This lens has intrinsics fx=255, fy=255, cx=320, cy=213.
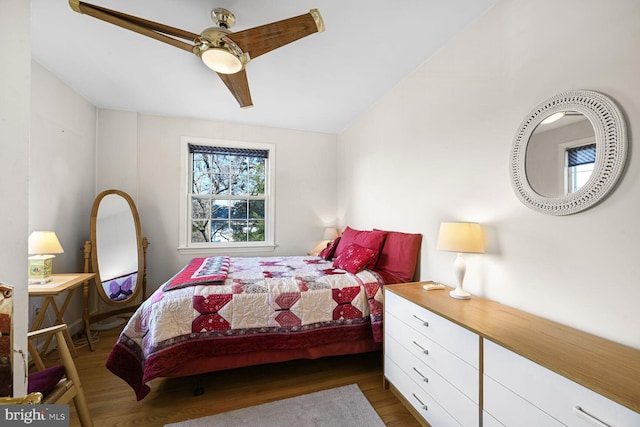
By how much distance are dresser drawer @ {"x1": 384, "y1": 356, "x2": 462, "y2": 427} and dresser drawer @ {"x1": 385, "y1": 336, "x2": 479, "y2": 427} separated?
0.03 metres

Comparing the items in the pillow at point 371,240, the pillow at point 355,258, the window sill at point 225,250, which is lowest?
the window sill at point 225,250

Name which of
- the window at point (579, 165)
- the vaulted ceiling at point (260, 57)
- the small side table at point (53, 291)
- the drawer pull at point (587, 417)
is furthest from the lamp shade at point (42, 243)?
the window at point (579, 165)

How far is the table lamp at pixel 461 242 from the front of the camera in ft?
5.18

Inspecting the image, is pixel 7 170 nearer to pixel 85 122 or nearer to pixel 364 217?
pixel 85 122

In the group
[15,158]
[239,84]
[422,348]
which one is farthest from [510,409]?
[239,84]

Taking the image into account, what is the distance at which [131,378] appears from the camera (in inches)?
67.2

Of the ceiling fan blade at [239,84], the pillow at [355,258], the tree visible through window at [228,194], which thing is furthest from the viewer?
the tree visible through window at [228,194]

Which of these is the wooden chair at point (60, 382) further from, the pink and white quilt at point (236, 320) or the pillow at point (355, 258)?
the pillow at point (355, 258)

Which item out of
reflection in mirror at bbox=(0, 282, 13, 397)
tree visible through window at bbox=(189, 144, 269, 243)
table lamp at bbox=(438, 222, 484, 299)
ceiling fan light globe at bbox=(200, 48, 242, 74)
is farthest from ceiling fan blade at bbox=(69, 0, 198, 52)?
tree visible through window at bbox=(189, 144, 269, 243)

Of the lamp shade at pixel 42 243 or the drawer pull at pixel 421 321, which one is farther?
the lamp shade at pixel 42 243

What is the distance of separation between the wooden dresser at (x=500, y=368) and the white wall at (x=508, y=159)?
0.17 metres

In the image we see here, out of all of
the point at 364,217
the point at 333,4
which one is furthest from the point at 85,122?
the point at 364,217

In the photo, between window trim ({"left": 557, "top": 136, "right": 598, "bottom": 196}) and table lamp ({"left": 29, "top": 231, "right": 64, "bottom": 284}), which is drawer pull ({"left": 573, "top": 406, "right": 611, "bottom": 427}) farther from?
table lamp ({"left": 29, "top": 231, "right": 64, "bottom": 284})

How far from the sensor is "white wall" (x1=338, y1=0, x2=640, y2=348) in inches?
42.4
